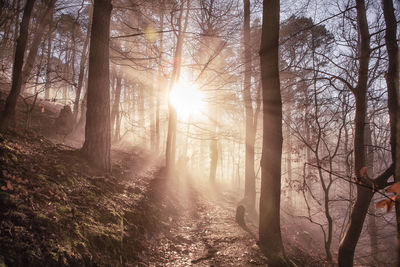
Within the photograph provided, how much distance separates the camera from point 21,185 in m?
2.59

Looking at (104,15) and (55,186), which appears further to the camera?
(104,15)

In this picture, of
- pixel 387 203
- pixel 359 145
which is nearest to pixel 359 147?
pixel 359 145

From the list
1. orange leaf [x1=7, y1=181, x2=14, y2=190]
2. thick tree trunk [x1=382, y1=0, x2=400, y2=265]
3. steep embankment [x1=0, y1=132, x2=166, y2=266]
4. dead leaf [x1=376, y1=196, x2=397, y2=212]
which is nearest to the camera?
dead leaf [x1=376, y1=196, x2=397, y2=212]

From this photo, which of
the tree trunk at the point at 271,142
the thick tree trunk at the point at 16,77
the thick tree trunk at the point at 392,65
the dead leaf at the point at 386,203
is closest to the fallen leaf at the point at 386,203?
the dead leaf at the point at 386,203

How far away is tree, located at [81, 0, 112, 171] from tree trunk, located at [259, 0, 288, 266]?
4.46 metres

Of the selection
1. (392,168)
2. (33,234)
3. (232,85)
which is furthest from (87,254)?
(232,85)

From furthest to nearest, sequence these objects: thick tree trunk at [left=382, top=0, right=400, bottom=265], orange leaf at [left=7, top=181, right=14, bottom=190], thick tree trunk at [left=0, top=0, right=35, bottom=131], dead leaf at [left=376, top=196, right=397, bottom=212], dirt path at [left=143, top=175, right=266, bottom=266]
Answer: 1. thick tree trunk at [left=0, top=0, right=35, bottom=131]
2. thick tree trunk at [left=382, top=0, right=400, bottom=265]
3. dirt path at [left=143, top=175, right=266, bottom=266]
4. orange leaf at [left=7, top=181, right=14, bottom=190]
5. dead leaf at [left=376, top=196, right=397, bottom=212]

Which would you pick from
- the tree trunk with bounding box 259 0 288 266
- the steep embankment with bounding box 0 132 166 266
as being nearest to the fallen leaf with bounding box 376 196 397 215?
the tree trunk with bounding box 259 0 288 266

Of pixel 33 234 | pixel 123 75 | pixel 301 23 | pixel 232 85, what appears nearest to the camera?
pixel 33 234

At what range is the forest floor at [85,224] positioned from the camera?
6.79 feet

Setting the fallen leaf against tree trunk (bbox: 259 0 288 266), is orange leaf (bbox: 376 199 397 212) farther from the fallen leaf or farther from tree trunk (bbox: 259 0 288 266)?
tree trunk (bbox: 259 0 288 266)

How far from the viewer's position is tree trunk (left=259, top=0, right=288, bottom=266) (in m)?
4.03

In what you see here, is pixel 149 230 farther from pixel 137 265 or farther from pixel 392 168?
pixel 392 168

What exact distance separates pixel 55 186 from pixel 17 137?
2.50m
